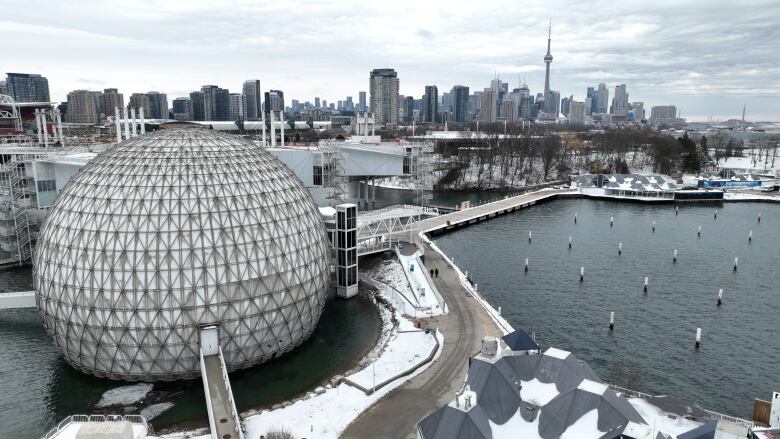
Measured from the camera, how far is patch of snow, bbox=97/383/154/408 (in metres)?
36.2

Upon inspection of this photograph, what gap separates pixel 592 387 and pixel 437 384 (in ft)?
37.7

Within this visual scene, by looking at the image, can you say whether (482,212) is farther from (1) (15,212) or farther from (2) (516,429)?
(2) (516,429)

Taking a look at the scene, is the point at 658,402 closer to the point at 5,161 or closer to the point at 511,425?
the point at 511,425

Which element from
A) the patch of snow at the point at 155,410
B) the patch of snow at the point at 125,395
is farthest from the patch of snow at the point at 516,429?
the patch of snow at the point at 125,395

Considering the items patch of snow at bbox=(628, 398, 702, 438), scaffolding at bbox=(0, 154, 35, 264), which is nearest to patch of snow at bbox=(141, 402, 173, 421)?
patch of snow at bbox=(628, 398, 702, 438)

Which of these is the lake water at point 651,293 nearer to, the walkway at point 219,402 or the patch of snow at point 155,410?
the walkway at point 219,402

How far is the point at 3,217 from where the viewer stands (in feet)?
229

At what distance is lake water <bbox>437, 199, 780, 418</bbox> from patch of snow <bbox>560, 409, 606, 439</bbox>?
53.3 feet

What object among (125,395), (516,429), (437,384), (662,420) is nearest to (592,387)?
(516,429)

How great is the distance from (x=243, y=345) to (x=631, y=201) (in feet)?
393

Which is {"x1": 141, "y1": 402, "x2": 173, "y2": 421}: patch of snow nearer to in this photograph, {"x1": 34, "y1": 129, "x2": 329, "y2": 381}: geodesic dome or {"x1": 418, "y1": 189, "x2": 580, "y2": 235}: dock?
{"x1": 34, "y1": 129, "x2": 329, "y2": 381}: geodesic dome

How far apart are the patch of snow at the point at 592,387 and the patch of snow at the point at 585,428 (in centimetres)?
110

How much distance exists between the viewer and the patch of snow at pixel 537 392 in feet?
99.0

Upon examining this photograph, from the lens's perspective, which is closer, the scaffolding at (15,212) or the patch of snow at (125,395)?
the patch of snow at (125,395)
